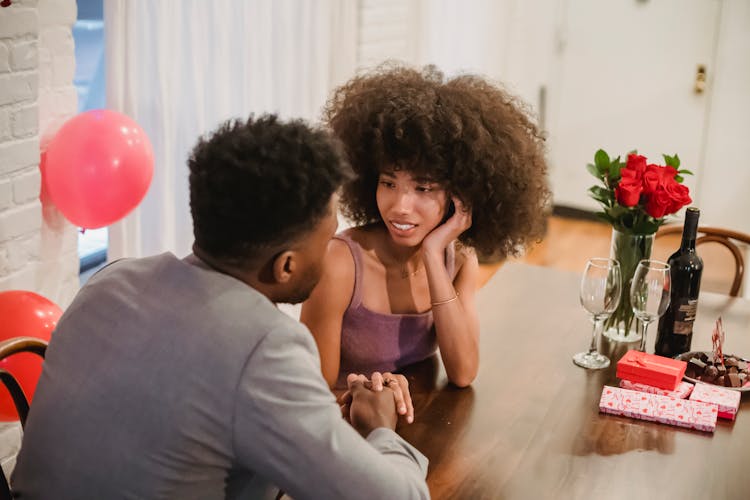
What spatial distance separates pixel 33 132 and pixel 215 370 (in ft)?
4.57

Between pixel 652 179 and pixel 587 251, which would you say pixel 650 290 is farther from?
pixel 587 251

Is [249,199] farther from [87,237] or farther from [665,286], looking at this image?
[87,237]

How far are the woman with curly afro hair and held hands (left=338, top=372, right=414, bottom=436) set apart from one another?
0.28 m

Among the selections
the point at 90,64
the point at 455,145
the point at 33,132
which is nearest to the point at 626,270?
the point at 455,145

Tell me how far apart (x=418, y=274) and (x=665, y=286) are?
0.53 meters

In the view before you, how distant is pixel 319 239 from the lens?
124 centimetres

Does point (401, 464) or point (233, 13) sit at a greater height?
point (233, 13)

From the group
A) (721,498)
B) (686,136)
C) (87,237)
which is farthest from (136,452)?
(686,136)

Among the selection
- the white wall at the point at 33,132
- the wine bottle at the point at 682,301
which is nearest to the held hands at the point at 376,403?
the wine bottle at the point at 682,301

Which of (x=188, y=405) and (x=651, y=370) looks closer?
(x=188, y=405)

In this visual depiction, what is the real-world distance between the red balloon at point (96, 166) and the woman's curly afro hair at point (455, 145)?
505 mm

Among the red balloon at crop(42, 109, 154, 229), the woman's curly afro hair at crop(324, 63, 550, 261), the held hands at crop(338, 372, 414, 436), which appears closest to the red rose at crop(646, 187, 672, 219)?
the woman's curly afro hair at crop(324, 63, 550, 261)

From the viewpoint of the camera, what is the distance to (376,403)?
1.49 m

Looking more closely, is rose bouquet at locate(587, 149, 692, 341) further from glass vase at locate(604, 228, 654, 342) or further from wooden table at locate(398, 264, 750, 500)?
wooden table at locate(398, 264, 750, 500)
